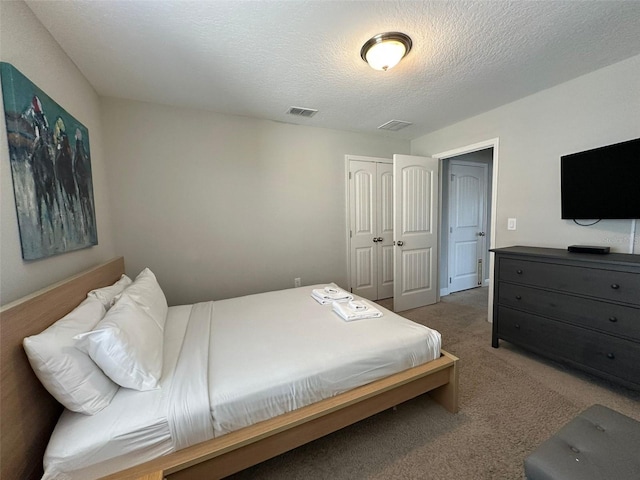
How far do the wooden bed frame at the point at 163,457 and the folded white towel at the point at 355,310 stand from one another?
17.7 inches

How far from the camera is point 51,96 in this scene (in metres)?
1.49

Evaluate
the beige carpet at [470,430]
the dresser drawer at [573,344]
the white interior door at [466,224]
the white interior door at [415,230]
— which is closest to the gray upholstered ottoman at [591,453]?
the beige carpet at [470,430]

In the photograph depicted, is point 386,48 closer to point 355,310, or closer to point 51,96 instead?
point 355,310

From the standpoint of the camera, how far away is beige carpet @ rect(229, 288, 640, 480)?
1.30 m

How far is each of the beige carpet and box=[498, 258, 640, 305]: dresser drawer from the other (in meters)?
0.72

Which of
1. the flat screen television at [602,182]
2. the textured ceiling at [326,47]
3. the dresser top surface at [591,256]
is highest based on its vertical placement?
the textured ceiling at [326,47]

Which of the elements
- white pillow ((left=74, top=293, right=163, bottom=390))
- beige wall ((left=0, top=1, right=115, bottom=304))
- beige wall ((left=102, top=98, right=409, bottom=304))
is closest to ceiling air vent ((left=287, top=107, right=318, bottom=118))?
beige wall ((left=102, top=98, right=409, bottom=304))

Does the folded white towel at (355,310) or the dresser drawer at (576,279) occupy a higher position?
the dresser drawer at (576,279)

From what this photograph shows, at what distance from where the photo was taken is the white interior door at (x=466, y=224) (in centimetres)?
408

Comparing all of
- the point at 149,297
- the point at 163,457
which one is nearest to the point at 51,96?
the point at 149,297

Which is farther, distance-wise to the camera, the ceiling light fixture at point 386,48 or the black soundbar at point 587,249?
the black soundbar at point 587,249

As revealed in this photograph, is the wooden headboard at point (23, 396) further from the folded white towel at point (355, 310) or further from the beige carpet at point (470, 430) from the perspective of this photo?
the folded white towel at point (355, 310)

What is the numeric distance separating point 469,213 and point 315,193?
2835 millimetres

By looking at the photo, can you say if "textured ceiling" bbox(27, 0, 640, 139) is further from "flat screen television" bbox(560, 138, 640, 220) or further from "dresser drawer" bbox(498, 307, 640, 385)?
"dresser drawer" bbox(498, 307, 640, 385)
